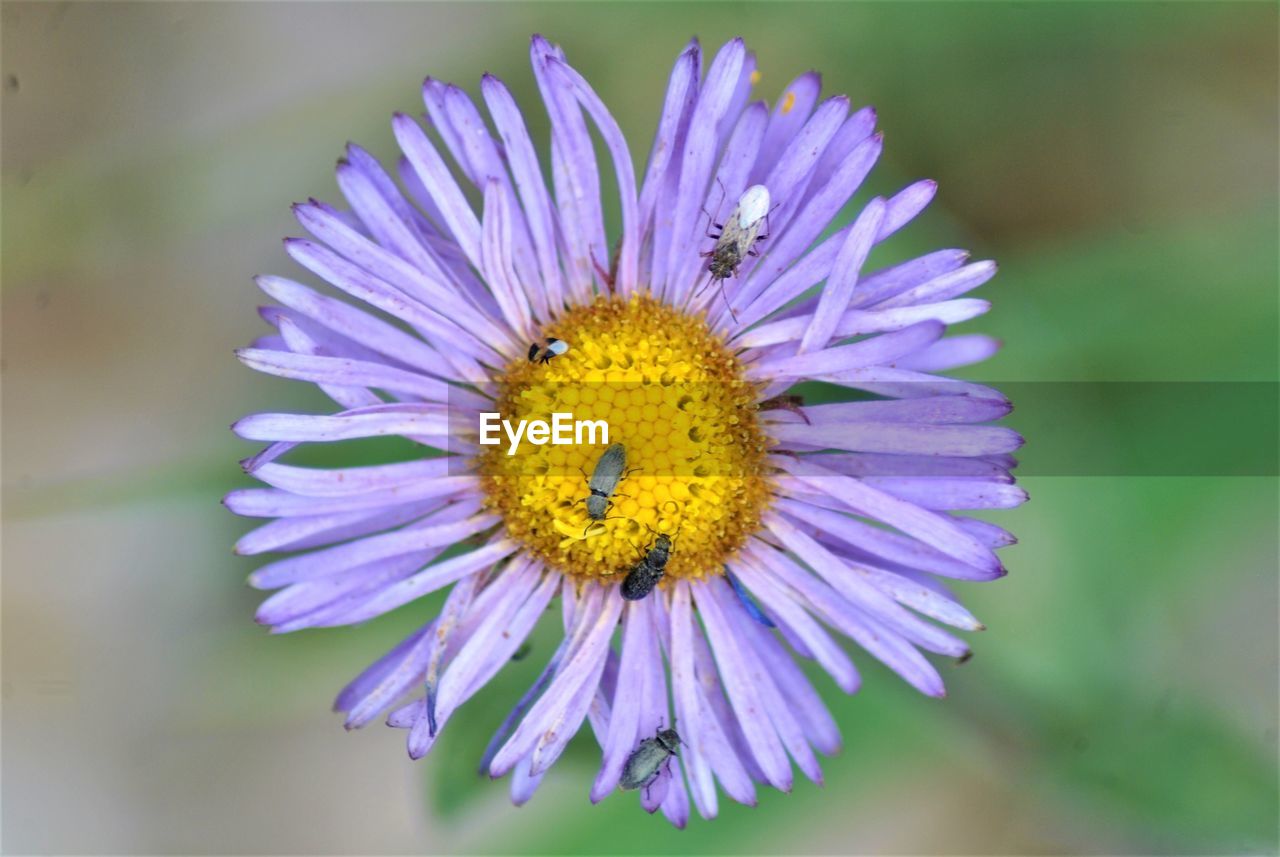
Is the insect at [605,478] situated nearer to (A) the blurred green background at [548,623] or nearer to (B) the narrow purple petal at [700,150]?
(B) the narrow purple petal at [700,150]

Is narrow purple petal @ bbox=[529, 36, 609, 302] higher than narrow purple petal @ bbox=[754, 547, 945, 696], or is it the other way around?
narrow purple petal @ bbox=[529, 36, 609, 302]

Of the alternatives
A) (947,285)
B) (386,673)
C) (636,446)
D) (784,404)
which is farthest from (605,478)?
(947,285)

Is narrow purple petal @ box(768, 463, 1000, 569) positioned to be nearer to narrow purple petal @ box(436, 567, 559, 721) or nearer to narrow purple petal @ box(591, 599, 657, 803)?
narrow purple petal @ box(591, 599, 657, 803)

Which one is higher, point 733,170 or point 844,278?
point 733,170

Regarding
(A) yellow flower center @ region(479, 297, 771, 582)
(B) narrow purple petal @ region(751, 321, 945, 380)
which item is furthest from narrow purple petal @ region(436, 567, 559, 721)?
(B) narrow purple petal @ region(751, 321, 945, 380)

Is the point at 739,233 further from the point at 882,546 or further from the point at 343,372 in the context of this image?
the point at 343,372

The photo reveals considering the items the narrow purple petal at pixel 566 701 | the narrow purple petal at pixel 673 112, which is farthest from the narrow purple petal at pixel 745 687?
the narrow purple petal at pixel 673 112
